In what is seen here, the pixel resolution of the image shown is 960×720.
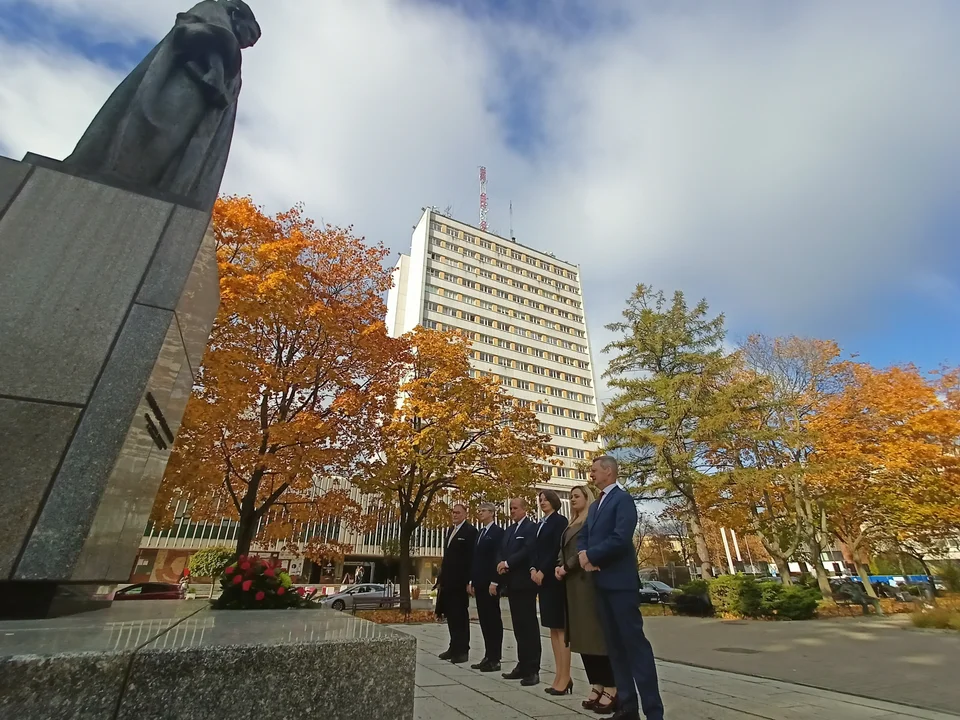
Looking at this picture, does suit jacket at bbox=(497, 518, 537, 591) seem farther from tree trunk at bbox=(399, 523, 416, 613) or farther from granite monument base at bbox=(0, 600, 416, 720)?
tree trunk at bbox=(399, 523, 416, 613)

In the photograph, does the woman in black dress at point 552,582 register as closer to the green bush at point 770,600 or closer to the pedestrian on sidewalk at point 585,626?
the pedestrian on sidewalk at point 585,626

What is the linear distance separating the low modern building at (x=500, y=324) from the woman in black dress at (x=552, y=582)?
46.8 metres

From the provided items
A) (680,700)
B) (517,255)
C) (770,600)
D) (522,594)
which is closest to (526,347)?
(517,255)

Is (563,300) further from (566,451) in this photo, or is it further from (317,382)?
(317,382)

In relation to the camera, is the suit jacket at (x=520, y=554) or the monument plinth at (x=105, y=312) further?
the suit jacket at (x=520, y=554)

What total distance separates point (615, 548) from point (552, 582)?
1413mm

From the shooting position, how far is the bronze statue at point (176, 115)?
4.30 meters

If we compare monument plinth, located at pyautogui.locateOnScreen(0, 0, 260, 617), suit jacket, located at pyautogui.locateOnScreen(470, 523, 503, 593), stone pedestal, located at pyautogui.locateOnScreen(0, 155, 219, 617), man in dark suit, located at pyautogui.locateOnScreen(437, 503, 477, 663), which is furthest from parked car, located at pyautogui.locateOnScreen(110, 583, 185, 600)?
stone pedestal, located at pyautogui.locateOnScreen(0, 155, 219, 617)

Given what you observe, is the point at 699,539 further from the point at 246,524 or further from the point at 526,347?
the point at 526,347

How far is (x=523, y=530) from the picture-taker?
5520 millimetres

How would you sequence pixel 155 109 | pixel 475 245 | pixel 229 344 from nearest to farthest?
pixel 155 109, pixel 229 344, pixel 475 245

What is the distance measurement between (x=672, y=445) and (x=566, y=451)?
37987mm

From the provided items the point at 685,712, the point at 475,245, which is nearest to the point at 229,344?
the point at 685,712

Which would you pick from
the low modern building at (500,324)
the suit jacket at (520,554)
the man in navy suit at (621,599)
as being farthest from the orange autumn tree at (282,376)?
the low modern building at (500,324)
